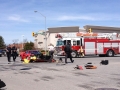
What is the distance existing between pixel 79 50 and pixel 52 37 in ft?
136

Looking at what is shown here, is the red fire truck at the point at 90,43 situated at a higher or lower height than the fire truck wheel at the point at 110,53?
higher

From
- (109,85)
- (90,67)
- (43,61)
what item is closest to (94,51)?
(43,61)

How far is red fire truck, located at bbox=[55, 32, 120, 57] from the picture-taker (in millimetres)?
28234

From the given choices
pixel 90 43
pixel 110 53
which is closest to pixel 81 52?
pixel 90 43

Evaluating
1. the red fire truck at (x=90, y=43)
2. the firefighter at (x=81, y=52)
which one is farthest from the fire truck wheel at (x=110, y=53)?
the firefighter at (x=81, y=52)

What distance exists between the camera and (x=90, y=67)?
45.9 ft

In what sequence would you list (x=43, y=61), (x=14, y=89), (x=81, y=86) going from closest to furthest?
(x=14, y=89) < (x=81, y=86) < (x=43, y=61)

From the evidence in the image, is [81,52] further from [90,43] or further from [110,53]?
[110,53]

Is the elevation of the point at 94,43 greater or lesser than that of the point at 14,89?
greater

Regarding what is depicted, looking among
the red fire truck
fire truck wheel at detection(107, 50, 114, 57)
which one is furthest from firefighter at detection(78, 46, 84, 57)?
fire truck wheel at detection(107, 50, 114, 57)

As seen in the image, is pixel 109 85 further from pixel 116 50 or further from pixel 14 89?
pixel 116 50

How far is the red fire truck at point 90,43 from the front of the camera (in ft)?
92.6

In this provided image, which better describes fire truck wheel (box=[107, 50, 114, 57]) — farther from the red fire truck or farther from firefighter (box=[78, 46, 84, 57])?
firefighter (box=[78, 46, 84, 57])

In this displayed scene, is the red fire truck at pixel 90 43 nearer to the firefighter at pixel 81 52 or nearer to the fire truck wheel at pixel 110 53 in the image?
the fire truck wheel at pixel 110 53
